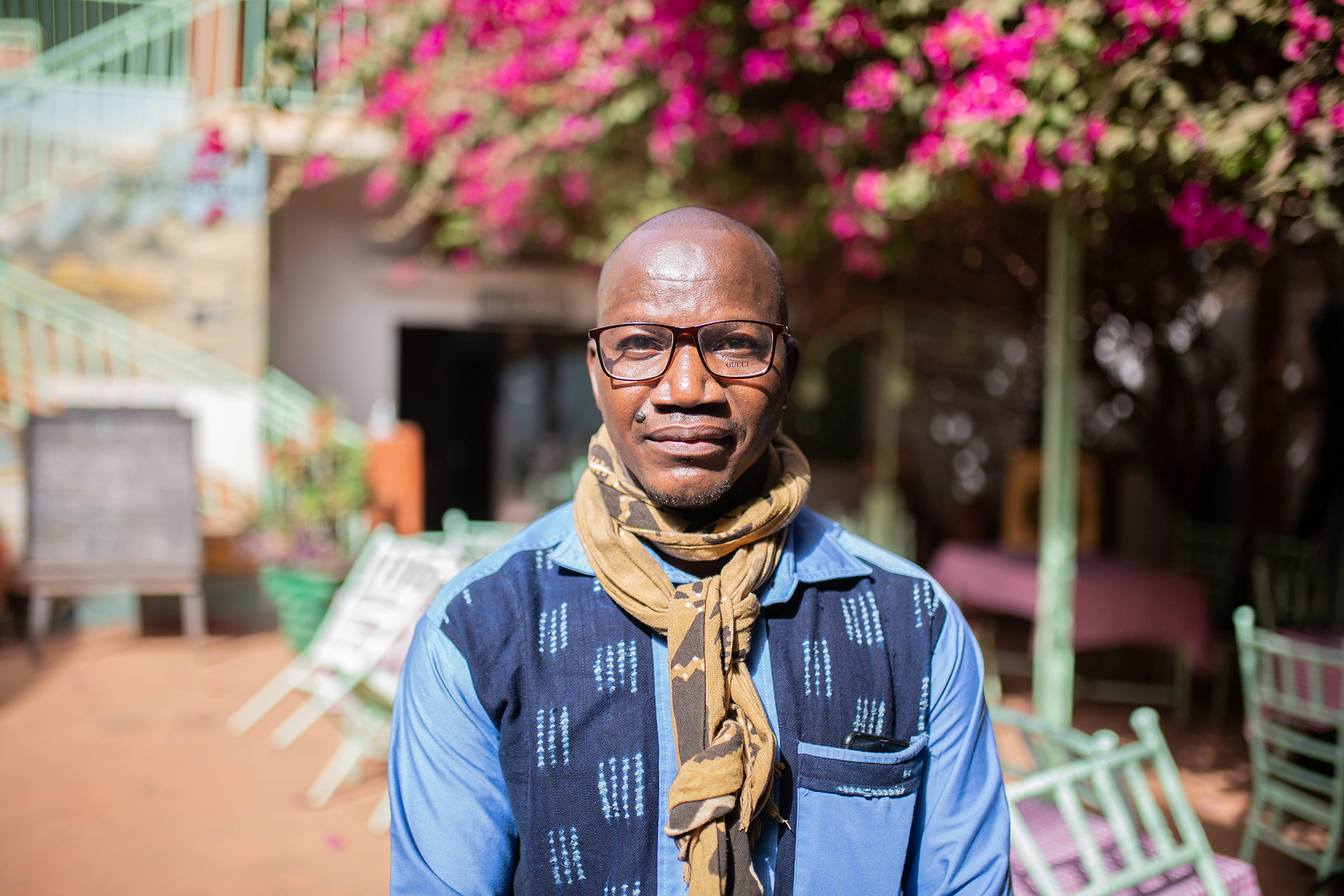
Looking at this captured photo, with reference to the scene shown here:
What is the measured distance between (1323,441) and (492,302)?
21.0ft

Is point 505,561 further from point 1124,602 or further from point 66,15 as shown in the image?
point 66,15

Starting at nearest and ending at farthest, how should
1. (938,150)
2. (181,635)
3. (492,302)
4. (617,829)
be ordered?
(617,829)
(938,150)
(181,635)
(492,302)

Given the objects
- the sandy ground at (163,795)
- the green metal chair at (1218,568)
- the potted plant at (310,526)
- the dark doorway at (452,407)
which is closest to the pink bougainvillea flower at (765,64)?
the sandy ground at (163,795)

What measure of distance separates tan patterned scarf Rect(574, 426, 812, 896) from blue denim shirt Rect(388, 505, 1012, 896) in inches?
1.8

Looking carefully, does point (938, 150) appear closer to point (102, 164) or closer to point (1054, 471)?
point (1054, 471)

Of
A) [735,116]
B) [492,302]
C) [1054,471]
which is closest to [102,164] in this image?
[492,302]

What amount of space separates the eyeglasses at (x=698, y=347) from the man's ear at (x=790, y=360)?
4 cm

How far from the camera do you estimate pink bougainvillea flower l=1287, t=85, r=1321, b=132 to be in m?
2.18

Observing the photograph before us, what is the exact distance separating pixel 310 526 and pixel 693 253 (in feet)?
16.4

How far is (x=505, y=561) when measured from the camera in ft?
4.17

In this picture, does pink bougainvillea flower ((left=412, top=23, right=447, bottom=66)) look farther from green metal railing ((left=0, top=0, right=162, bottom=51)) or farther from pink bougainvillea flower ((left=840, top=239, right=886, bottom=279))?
green metal railing ((left=0, top=0, right=162, bottom=51))

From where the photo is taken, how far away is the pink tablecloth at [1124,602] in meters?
4.45

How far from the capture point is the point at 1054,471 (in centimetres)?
363

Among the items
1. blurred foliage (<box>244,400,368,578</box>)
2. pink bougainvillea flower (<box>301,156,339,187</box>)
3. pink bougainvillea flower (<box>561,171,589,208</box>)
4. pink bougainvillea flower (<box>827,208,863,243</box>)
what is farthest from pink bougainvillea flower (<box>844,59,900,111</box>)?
pink bougainvillea flower (<box>301,156,339,187</box>)
